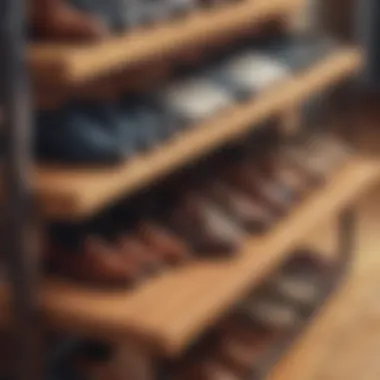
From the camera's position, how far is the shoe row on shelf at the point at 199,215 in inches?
74.2

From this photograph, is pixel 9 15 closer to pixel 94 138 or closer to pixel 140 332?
pixel 94 138

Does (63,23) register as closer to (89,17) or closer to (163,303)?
(89,17)

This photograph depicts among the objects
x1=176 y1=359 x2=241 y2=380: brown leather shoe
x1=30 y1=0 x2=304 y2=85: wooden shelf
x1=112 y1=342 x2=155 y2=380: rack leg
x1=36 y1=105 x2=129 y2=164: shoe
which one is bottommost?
x1=176 y1=359 x2=241 y2=380: brown leather shoe

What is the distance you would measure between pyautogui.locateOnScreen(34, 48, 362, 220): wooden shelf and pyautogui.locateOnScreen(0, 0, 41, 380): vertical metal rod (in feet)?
0.20

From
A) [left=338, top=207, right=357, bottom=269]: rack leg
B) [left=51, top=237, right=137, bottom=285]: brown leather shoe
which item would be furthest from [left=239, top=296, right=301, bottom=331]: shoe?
[left=51, top=237, right=137, bottom=285]: brown leather shoe

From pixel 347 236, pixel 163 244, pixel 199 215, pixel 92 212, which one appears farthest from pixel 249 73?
pixel 347 236

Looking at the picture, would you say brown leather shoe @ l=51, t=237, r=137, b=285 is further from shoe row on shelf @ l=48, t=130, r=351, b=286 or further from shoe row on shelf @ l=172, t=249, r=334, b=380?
shoe row on shelf @ l=172, t=249, r=334, b=380

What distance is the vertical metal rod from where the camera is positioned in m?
1.57

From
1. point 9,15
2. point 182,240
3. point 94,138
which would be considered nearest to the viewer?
point 9,15

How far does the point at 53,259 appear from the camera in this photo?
75.0 inches

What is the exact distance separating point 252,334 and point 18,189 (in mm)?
1000

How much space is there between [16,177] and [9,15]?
27cm

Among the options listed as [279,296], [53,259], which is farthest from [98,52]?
[279,296]

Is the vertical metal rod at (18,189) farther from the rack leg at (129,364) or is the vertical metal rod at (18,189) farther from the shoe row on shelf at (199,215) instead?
the rack leg at (129,364)
